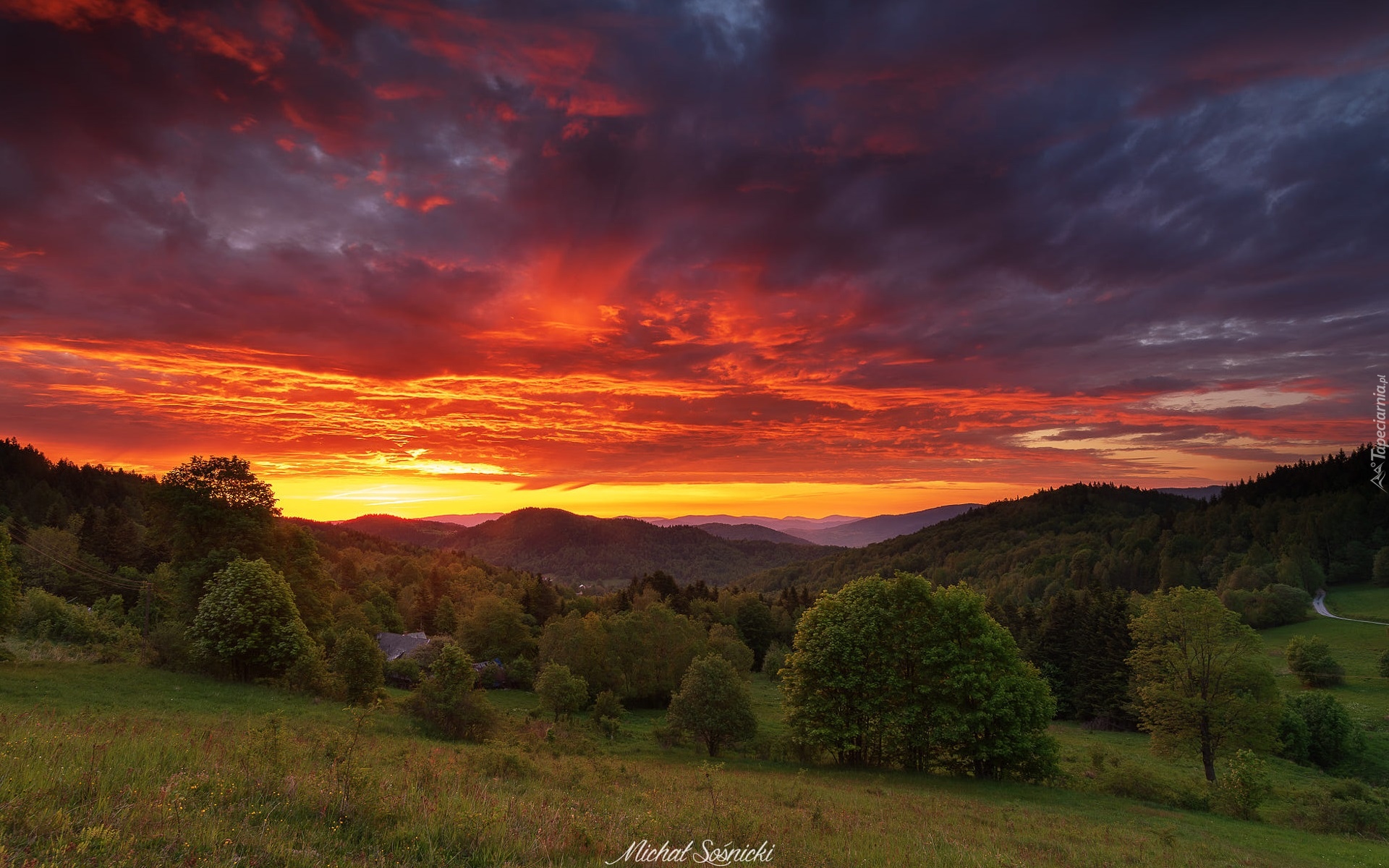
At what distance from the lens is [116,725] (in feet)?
49.7

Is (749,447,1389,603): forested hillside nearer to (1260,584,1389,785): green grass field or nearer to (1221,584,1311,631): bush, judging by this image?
(1221,584,1311,631): bush

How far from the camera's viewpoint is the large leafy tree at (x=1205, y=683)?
37719 mm

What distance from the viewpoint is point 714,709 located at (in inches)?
1507

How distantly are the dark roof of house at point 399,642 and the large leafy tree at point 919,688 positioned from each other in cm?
5400

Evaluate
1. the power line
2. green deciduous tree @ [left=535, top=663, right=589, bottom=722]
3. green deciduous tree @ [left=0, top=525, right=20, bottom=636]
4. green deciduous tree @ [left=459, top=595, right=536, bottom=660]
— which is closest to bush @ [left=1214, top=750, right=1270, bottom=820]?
green deciduous tree @ [left=535, top=663, right=589, bottom=722]

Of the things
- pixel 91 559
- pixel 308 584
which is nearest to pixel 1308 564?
pixel 308 584

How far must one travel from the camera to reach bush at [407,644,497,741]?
30.4 meters

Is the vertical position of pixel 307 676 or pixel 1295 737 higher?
pixel 307 676

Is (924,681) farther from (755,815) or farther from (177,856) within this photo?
(177,856)

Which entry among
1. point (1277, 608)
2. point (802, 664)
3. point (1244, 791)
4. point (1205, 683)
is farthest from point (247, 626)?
point (1277, 608)

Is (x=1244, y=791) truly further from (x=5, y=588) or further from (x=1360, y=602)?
(x=1360, y=602)

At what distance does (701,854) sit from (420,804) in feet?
15.6

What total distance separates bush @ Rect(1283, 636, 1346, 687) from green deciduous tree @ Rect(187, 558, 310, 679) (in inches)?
3976

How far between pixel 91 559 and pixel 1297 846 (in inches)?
4322
